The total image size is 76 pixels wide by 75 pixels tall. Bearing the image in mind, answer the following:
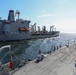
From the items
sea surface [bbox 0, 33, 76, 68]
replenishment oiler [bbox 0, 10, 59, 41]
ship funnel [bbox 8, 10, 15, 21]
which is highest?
ship funnel [bbox 8, 10, 15, 21]

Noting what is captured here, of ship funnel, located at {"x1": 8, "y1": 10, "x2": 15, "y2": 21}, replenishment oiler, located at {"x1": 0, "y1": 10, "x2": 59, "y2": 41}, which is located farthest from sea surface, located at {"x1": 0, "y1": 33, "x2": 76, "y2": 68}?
ship funnel, located at {"x1": 8, "y1": 10, "x2": 15, "y2": 21}

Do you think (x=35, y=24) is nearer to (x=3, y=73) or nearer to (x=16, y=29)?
(x=16, y=29)

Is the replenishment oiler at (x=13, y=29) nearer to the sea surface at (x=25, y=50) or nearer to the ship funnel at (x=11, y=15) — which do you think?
the ship funnel at (x=11, y=15)

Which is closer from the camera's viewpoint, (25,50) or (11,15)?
(25,50)

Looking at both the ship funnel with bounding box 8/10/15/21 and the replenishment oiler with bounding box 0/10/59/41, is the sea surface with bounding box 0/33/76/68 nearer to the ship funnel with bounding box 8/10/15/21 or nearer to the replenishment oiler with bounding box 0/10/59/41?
the replenishment oiler with bounding box 0/10/59/41

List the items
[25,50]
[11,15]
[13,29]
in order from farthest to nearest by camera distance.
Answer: [11,15] < [13,29] < [25,50]

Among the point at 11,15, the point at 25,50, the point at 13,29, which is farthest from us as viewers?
the point at 11,15

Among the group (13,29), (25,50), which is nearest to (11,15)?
(13,29)

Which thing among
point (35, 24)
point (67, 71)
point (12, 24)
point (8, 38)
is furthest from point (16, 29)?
point (67, 71)

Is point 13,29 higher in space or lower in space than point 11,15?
lower

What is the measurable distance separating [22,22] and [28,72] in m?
107

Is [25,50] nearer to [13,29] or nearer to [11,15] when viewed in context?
[13,29]

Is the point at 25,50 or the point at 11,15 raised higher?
the point at 11,15

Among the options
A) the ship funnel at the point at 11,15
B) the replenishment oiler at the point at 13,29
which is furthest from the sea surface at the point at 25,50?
the ship funnel at the point at 11,15
